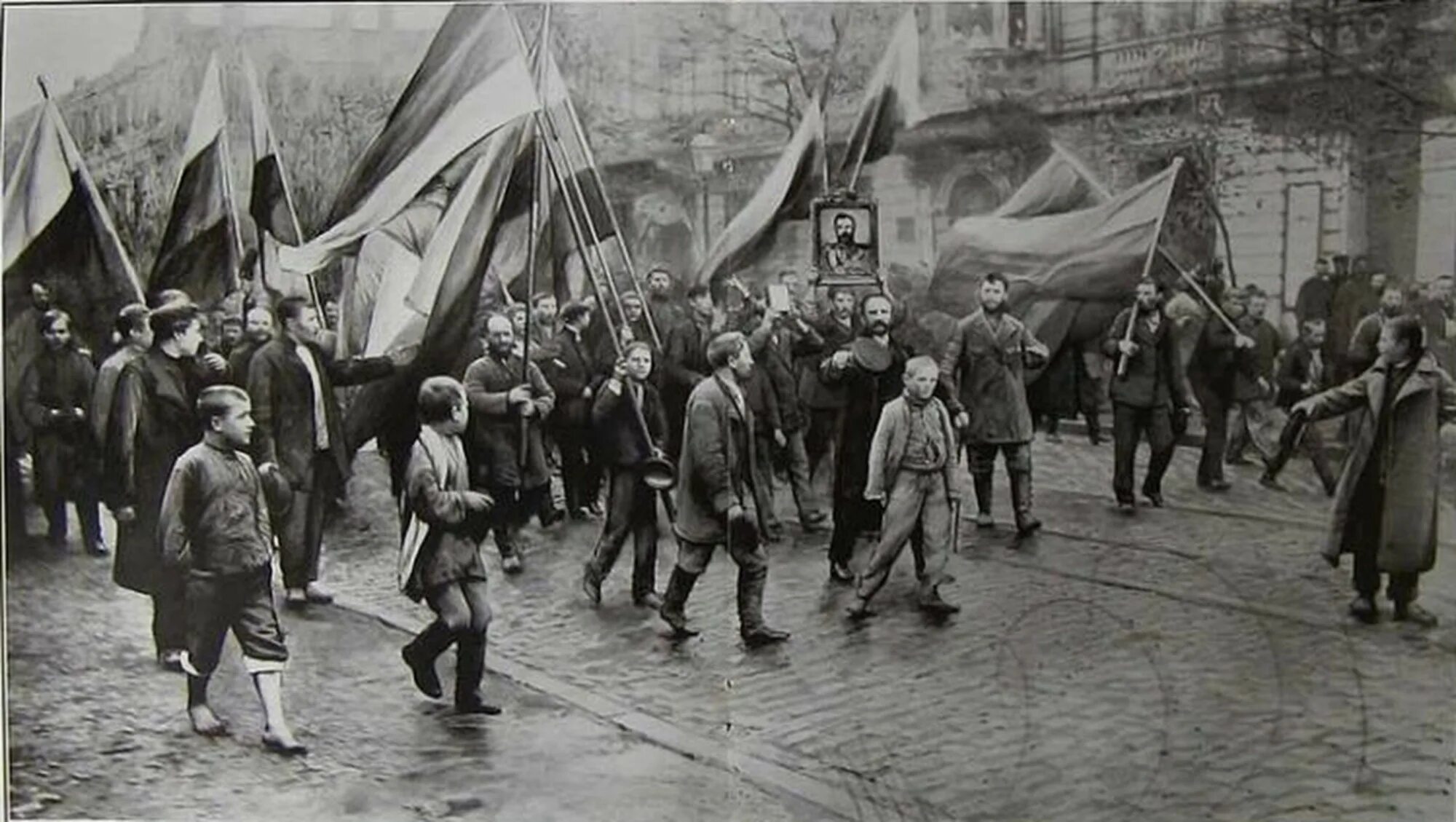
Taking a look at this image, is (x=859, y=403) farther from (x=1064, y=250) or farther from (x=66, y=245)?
(x=66, y=245)


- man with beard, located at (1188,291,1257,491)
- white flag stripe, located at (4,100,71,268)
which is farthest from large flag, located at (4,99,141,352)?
man with beard, located at (1188,291,1257,491)

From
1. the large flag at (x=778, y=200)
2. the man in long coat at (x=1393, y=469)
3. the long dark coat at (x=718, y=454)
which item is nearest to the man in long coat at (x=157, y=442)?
the long dark coat at (x=718, y=454)

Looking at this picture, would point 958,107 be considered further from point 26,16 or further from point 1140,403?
point 26,16


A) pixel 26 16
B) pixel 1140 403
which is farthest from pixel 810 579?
pixel 26 16

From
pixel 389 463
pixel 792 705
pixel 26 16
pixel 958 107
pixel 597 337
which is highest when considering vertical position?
pixel 26 16

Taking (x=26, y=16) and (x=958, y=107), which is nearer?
(x=958, y=107)

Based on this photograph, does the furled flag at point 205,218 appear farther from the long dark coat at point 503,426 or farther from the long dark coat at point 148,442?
the long dark coat at point 503,426

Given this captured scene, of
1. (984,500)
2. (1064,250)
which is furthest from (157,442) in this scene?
(1064,250)
